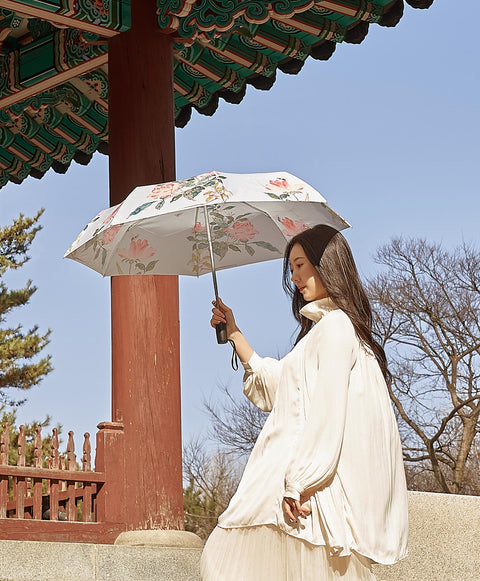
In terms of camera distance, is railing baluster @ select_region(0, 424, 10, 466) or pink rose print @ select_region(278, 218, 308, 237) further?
railing baluster @ select_region(0, 424, 10, 466)

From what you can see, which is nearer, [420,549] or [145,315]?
[420,549]

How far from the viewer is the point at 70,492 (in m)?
5.44

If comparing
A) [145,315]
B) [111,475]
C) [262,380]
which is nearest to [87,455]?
[111,475]

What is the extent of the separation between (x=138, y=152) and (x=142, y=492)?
208 cm

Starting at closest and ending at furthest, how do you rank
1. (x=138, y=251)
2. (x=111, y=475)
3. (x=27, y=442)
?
(x=138, y=251)
(x=111, y=475)
(x=27, y=442)

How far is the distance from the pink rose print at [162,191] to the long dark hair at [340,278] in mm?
684

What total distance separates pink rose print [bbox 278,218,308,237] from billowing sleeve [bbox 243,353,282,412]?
37.9 inches

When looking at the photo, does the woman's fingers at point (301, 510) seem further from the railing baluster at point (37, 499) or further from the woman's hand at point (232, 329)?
the railing baluster at point (37, 499)

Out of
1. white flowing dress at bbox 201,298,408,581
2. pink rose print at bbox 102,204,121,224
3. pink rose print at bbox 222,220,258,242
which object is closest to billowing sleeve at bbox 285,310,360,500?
white flowing dress at bbox 201,298,408,581

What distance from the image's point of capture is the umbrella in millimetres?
3502

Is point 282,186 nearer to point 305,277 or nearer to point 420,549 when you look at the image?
point 305,277

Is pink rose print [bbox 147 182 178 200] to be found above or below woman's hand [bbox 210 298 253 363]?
above

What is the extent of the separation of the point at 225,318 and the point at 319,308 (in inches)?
17.2

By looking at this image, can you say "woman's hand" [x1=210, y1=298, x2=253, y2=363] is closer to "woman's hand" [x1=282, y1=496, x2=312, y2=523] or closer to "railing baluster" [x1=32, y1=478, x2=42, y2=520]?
"woman's hand" [x1=282, y1=496, x2=312, y2=523]
